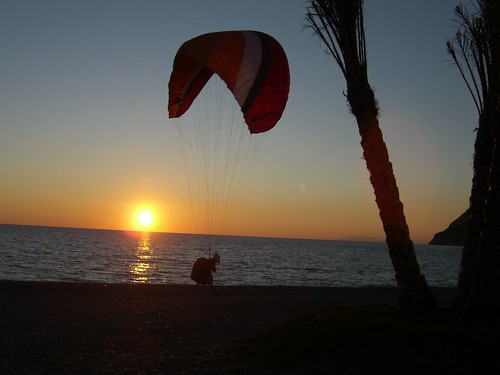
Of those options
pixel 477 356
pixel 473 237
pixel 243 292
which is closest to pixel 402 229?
pixel 473 237

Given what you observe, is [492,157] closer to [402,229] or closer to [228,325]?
[402,229]

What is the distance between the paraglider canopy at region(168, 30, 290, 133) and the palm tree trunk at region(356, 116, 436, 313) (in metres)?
2.40

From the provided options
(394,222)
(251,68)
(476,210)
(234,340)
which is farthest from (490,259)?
(251,68)

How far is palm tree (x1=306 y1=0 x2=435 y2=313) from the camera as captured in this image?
10125 millimetres

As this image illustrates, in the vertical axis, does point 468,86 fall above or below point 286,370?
above

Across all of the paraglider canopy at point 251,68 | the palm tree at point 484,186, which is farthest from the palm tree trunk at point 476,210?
the paraglider canopy at point 251,68

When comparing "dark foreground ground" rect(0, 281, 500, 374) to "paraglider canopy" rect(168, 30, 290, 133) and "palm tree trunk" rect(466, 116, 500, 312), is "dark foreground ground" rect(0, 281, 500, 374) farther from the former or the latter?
"paraglider canopy" rect(168, 30, 290, 133)

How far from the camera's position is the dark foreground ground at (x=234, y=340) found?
26.4 ft

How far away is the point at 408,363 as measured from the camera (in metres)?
7.67

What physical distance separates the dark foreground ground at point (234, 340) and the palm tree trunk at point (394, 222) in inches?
21.5

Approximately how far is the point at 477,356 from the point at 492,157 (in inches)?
168

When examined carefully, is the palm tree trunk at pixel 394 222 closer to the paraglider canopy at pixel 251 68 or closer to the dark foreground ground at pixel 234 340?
the dark foreground ground at pixel 234 340

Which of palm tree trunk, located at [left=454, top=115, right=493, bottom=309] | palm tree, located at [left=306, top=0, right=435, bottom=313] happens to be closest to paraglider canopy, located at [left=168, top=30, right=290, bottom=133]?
palm tree, located at [left=306, top=0, right=435, bottom=313]

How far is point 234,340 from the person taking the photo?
1145 centimetres
